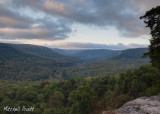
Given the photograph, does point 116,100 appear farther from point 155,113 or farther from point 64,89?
point 64,89

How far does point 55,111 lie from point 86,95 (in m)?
17.3

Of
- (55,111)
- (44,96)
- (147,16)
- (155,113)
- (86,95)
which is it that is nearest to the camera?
(155,113)

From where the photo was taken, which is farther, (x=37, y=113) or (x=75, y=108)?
(x=37, y=113)

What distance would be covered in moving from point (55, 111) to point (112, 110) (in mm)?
40517

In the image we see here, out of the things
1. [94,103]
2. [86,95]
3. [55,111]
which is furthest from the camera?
[55,111]

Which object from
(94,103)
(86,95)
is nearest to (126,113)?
(94,103)

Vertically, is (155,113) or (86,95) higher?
(155,113)

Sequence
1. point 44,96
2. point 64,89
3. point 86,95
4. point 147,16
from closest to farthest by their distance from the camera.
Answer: point 147,16 < point 86,95 < point 44,96 < point 64,89

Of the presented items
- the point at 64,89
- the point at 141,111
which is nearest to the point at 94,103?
the point at 141,111

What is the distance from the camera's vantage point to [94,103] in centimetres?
542

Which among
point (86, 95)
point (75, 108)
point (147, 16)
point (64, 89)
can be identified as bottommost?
point (64, 89)

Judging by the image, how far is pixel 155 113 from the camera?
9023 mm

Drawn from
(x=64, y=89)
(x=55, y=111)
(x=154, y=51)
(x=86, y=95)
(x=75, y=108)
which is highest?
(x=154, y=51)

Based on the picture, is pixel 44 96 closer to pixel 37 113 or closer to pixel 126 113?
pixel 37 113
